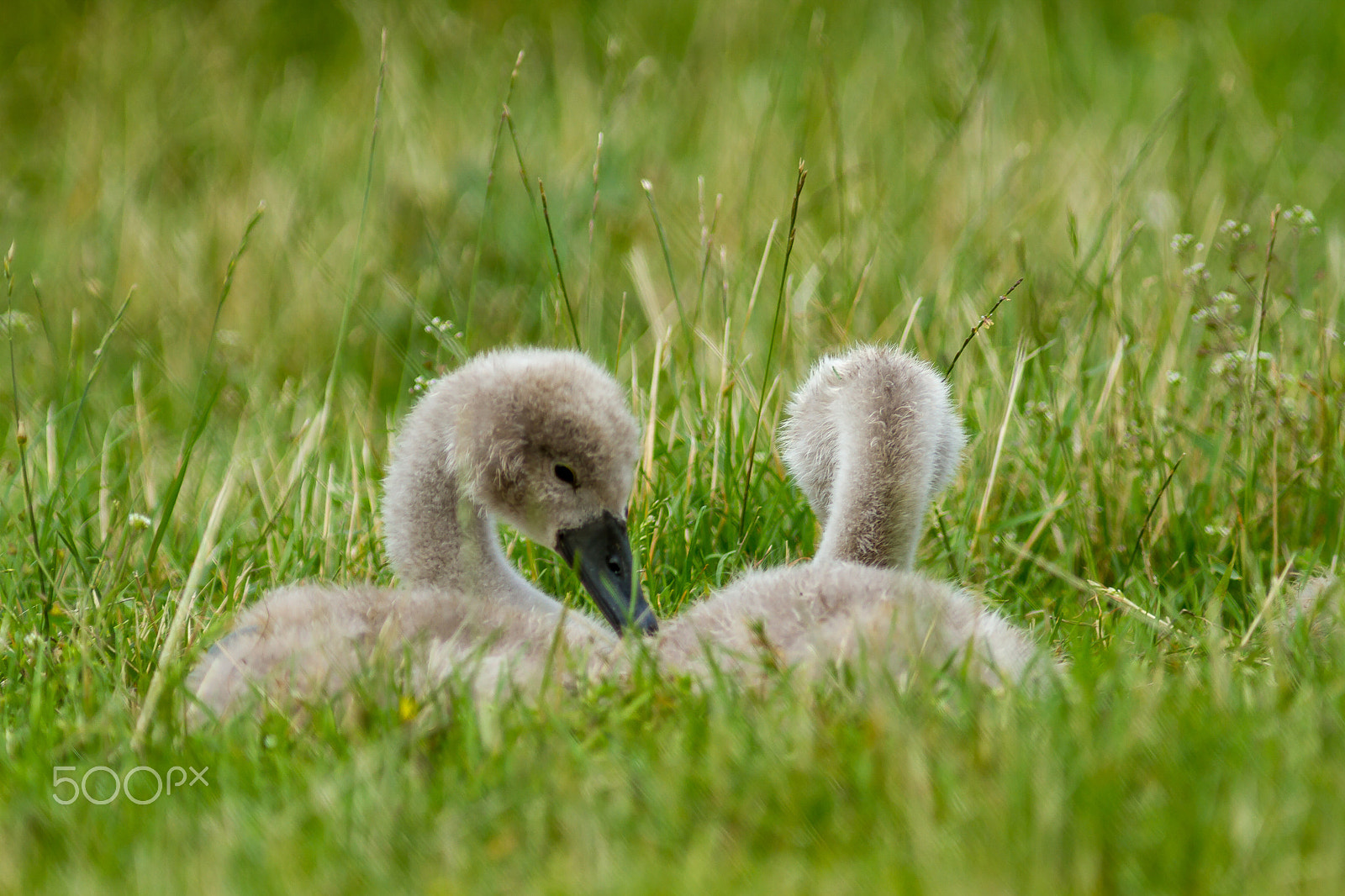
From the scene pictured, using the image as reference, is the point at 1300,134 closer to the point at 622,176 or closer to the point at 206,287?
the point at 622,176

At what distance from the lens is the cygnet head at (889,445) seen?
10.9 ft

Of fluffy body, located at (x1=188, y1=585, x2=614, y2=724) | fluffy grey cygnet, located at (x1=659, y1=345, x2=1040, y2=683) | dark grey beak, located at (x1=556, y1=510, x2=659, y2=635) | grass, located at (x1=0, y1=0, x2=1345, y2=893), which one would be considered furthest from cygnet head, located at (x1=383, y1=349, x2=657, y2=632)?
grass, located at (x1=0, y1=0, x2=1345, y2=893)

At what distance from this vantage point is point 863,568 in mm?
3047

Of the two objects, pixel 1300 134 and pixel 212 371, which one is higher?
pixel 1300 134

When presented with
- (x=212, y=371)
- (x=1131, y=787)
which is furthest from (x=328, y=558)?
(x=212, y=371)

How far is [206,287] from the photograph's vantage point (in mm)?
7109

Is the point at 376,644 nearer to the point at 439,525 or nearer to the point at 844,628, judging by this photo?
the point at 439,525

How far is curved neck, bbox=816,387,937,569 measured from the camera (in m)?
3.33

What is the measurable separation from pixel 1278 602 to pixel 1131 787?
57.3 inches

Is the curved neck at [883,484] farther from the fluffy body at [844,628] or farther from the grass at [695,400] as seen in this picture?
the grass at [695,400]

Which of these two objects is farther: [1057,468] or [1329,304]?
[1329,304]

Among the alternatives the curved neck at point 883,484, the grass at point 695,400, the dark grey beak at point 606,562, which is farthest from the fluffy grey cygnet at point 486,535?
the curved neck at point 883,484

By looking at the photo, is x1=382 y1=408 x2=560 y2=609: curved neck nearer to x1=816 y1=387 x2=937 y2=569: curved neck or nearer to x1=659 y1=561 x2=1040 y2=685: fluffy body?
x1=659 y1=561 x2=1040 y2=685: fluffy body

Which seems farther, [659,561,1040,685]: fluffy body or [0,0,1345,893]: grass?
[659,561,1040,685]: fluffy body
